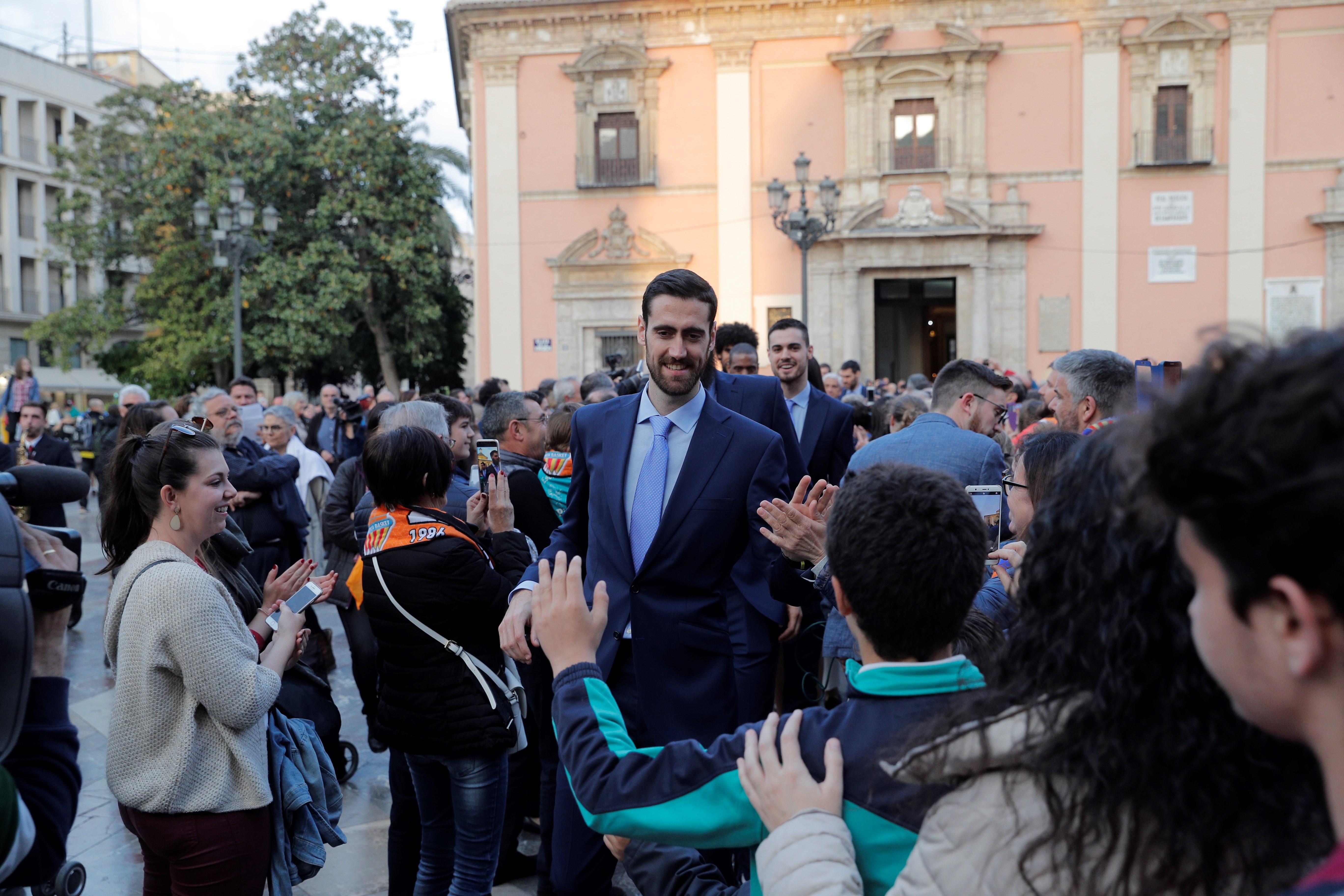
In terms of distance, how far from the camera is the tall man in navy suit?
123 inches

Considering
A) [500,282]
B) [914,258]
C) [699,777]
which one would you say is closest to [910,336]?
[914,258]

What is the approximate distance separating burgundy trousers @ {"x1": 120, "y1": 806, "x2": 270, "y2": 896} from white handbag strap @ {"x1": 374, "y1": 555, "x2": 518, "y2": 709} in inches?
29.9

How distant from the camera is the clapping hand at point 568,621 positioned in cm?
193

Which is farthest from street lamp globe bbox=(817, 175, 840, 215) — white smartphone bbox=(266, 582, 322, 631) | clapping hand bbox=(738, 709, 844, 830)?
clapping hand bbox=(738, 709, 844, 830)

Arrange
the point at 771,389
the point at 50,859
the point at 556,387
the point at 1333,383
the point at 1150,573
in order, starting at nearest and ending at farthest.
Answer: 1. the point at 1333,383
2. the point at 1150,573
3. the point at 50,859
4. the point at 771,389
5. the point at 556,387

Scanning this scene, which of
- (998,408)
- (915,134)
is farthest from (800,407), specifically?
(915,134)

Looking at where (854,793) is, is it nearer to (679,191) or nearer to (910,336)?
(679,191)

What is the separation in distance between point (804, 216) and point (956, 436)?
554 inches

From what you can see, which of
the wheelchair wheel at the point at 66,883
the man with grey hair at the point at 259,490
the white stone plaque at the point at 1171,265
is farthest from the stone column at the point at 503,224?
the wheelchair wheel at the point at 66,883

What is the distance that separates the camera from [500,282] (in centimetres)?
2398

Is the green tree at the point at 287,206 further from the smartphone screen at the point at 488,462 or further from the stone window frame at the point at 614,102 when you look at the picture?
the smartphone screen at the point at 488,462

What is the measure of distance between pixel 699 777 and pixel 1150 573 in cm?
78

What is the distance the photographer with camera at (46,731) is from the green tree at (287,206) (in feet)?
71.2

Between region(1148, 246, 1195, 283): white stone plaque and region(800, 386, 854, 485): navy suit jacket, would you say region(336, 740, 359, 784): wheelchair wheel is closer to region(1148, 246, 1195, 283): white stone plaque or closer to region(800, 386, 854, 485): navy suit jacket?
region(800, 386, 854, 485): navy suit jacket
